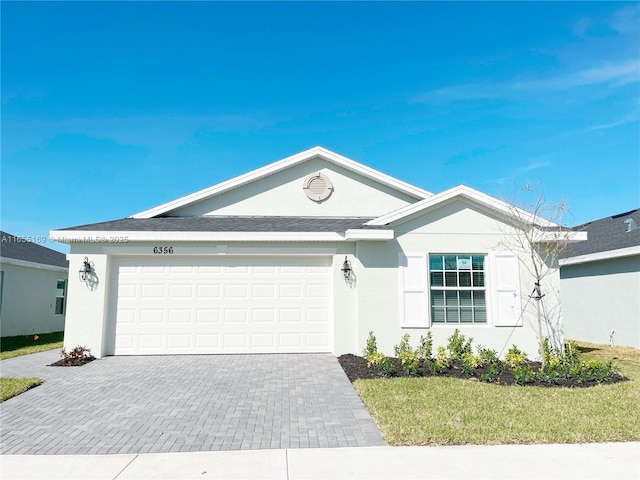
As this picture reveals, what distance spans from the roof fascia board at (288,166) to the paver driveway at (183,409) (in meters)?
5.59

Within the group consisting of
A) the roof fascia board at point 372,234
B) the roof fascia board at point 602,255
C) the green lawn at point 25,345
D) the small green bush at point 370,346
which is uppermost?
the roof fascia board at point 372,234

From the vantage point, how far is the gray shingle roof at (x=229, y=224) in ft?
36.3

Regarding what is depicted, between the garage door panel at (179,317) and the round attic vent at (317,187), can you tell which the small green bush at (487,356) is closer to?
the round attic vent at (317,187)

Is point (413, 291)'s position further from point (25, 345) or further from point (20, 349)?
point (25, 345)

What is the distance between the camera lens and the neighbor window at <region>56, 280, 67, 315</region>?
18.8m

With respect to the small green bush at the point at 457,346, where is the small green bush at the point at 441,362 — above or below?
below

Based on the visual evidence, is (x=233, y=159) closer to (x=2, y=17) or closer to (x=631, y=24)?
(x=2, y=17)

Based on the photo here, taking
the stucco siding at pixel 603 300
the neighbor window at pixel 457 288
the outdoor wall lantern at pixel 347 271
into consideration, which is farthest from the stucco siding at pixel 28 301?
the stucco siding at pixel 603 300

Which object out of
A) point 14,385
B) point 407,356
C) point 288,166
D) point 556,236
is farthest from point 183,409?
Result: point 556,236

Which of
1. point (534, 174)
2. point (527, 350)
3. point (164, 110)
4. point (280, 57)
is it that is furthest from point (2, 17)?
point (527, 350)

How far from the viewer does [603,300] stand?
14.8m

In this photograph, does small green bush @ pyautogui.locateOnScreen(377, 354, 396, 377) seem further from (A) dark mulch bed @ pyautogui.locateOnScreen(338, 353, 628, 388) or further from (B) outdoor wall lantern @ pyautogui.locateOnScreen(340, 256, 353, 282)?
(B) outdoor wall lantern @ pyautogui.locateOnScreen(340, 256, 353, 282)

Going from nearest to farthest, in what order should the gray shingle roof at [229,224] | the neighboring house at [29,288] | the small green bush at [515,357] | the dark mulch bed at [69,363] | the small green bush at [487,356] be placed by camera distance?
the small green bush at [515,357] < the small green bush at [487,356] < the dark mulch bed at [69,363] < the gray shingle roof at [229,224] < the neighboring house at [29,288]

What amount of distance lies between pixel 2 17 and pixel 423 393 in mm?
13812
